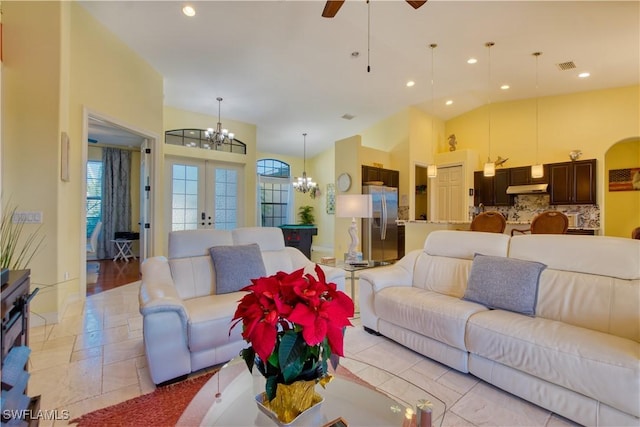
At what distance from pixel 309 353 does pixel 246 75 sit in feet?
16.0

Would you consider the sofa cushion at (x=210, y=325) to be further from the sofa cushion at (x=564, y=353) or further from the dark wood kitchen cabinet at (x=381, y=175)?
the dark wood kitchen cabinet at (x=381, y=175)

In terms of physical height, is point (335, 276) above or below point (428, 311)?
above

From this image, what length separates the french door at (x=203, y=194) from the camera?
5984 millimetres

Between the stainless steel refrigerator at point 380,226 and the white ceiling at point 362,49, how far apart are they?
76.5 inches

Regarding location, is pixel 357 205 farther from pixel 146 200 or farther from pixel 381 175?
pixel 146 200

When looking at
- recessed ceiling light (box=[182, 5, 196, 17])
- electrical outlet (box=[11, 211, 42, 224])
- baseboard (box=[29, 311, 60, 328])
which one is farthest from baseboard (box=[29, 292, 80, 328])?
recessed ceiling light (box=[182, 5, 196, 17])

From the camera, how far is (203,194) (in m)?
6.30

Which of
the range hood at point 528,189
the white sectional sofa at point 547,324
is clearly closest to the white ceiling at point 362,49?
the range hood at point 528,189

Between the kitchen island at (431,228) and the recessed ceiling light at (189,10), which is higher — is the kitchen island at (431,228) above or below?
below

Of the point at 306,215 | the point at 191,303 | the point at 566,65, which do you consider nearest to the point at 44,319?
the point at 191,303

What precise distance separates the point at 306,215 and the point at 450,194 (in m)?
4.43

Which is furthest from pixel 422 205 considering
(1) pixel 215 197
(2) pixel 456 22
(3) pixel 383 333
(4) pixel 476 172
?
(3) pixel 383 333

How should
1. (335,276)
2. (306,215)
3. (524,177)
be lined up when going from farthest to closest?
1. (306,215)
2. (524,177)
3. (335,276)

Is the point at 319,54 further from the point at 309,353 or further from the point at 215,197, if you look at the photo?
the point at 309,353
